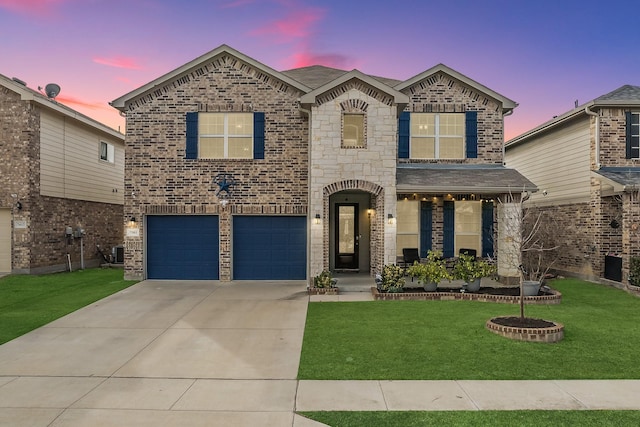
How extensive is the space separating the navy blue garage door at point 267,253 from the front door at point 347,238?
6.27ft

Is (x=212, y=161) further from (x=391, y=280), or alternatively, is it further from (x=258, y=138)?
(x=391, y=280)

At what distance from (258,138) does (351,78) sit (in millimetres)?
3868

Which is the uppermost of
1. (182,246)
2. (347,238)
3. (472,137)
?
(472,137)

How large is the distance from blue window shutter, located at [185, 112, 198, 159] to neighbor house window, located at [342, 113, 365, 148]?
5.30 m

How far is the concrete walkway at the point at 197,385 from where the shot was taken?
471 cm

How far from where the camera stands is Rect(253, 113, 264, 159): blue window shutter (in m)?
14.4

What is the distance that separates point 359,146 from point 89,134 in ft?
43.4

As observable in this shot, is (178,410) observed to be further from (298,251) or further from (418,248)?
(418,248)

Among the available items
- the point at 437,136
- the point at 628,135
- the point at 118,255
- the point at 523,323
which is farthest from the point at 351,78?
the point at 118,255

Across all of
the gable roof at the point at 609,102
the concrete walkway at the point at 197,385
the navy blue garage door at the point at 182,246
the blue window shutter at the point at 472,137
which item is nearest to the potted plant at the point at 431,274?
the concrete walkway at the point at 197,385

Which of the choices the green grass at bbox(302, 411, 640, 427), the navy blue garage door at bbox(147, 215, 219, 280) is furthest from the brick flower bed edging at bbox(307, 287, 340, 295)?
the green grass at bbox(302, 411, 640, 427)

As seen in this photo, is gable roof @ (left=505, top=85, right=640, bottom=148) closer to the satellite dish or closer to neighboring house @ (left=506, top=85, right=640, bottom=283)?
neighboring house @ (left=506, top=85, right=640, bottom=283)

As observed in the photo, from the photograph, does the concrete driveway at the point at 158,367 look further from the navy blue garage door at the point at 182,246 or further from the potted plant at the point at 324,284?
the navy blue garage door at the point at 182,246

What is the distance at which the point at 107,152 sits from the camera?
66.3 feet
